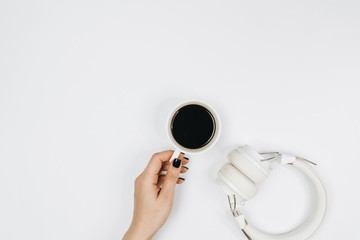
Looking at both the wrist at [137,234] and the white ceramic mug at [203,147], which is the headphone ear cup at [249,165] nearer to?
the white ceramic mug at [203,147]

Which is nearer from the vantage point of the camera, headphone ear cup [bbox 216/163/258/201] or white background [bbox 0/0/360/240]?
headphone ear cup [bbox 216/163/258/201]

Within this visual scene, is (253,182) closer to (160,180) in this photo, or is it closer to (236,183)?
(236,183)

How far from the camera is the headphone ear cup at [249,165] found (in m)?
0.63

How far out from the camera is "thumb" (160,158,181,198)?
643mm

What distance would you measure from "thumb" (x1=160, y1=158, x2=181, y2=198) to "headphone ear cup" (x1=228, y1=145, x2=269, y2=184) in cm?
14

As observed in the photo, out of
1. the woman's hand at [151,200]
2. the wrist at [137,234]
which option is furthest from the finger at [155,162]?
the wrist at [137,234]

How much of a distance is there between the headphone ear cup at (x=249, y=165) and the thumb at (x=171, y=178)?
0.14m

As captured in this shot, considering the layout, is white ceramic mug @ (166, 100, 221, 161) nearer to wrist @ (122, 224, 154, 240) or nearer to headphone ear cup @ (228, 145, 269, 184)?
headphone ear cup @ (228, 145, 269, 184)

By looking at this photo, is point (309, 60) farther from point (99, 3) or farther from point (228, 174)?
point (99, 3)

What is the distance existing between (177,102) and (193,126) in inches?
4.2

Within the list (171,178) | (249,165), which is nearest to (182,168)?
(171,178)

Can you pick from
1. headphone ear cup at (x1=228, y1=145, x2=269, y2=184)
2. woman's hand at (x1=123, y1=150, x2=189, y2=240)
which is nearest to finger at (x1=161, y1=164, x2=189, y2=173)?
woman's hand at (x1=123, y1=150, x2=189, y2=240)

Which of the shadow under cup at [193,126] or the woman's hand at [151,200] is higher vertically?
the shadow under cup at [193,126]

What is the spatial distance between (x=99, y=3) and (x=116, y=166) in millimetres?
476
